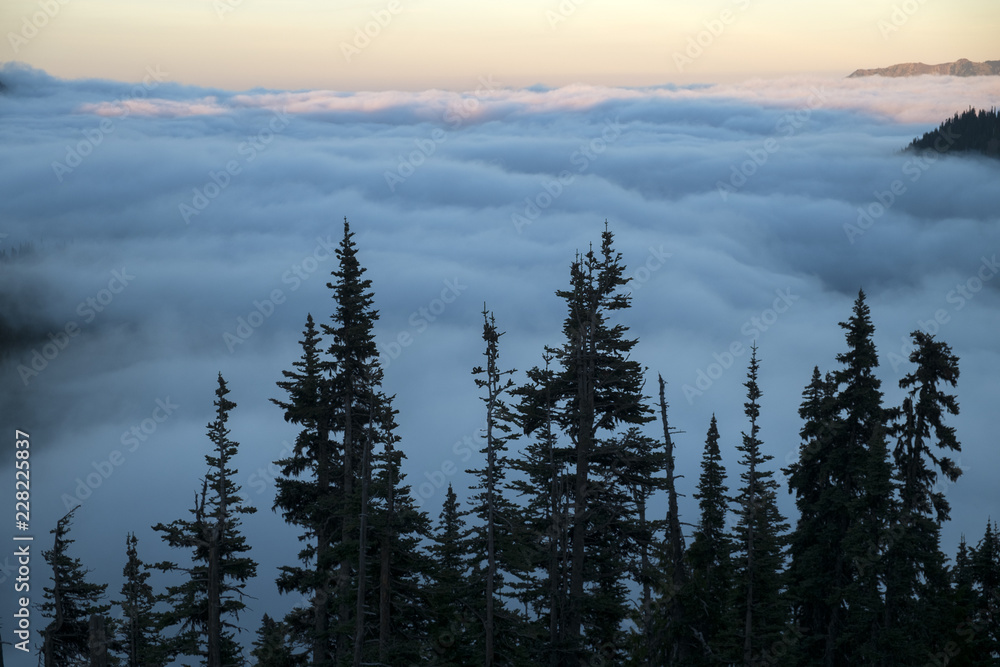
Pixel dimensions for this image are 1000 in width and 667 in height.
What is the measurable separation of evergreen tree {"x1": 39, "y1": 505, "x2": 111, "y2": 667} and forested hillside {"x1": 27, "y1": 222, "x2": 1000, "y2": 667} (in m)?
0.08

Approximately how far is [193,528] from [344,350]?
380 inches

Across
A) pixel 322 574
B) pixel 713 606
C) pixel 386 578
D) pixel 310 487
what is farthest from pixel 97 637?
pixel 713 606

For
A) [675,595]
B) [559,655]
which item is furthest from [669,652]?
[559,655]

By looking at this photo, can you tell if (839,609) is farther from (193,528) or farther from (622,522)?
(193,528)

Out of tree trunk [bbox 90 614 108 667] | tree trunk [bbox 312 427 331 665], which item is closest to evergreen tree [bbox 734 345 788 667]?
tree trunk [bbox 312 427 331 665]

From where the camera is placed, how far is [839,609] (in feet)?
128

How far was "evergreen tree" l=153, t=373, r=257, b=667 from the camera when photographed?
86.8 ft

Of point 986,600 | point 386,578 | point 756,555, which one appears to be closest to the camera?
point 386,578

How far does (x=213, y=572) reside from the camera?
2641cm

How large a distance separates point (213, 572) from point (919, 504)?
25863 mm

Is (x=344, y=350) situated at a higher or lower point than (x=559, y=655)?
higher

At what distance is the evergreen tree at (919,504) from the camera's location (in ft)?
107

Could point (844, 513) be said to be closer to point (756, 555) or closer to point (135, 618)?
point (756, 555)

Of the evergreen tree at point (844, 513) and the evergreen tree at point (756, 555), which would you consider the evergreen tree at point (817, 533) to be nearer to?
the evergreen tree at point (844, 513)
